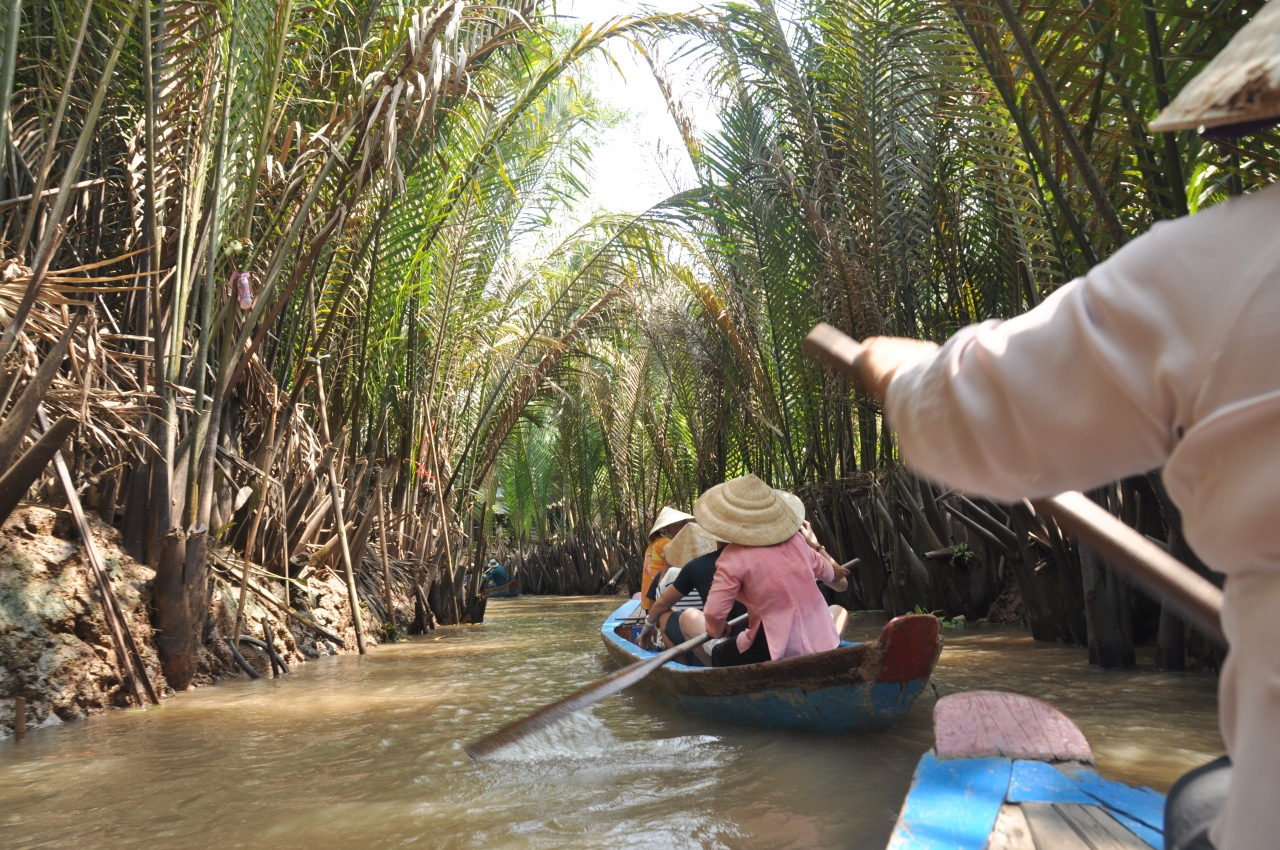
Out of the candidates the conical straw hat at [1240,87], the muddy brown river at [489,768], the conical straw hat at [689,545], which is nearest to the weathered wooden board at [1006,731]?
the muddy brown river at [489,768]

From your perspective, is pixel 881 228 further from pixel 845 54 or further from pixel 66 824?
pixel 66 824

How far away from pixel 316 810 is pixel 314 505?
4.81 meters

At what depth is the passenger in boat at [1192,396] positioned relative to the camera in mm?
665

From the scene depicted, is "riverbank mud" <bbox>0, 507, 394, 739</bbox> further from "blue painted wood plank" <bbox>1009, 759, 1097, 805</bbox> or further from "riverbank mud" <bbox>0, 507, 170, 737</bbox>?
"blue painted wood plank" <bbox>1009, 759, 1097, 805</bbox>

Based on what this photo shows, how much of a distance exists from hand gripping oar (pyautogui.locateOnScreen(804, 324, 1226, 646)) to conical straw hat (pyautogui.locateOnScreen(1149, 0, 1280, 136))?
0.41m

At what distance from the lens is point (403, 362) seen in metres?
9.42

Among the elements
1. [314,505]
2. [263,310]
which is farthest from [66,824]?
[314,505]

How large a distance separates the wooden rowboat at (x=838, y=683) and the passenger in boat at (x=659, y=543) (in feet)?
7.56

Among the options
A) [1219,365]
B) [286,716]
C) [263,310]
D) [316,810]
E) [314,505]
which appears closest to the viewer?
[1219,365]

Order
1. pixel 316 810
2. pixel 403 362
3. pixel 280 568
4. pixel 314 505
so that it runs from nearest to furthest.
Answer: pixel 316 810 → pixel 280 568 → pixel 314 505 → pixel 403 362

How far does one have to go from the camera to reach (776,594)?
4484 millimetres

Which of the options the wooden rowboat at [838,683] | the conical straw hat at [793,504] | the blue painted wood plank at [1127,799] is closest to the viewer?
the blue painted wood plank at [1127,799]

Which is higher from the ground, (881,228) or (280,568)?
(881,228)

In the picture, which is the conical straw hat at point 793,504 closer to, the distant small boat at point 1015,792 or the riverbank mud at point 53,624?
the distant small boat at point 1015,792
